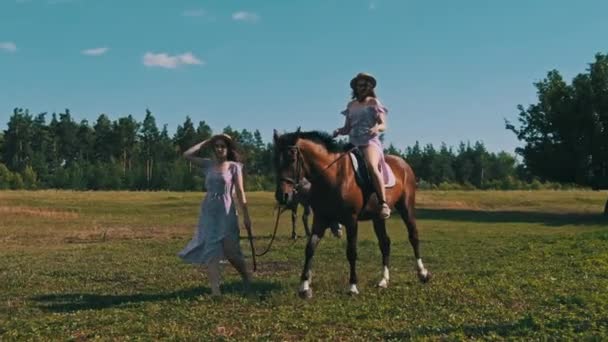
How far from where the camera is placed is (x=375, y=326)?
771 cm

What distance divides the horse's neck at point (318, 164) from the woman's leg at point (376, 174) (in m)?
0.72

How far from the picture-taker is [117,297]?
1104 cm

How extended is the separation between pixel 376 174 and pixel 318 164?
114 cm

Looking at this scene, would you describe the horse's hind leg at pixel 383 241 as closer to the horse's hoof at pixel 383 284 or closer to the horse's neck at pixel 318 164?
the horse's hoof at pixel 383 284

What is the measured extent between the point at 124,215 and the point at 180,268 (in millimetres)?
34652

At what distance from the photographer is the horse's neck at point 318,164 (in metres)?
10.2

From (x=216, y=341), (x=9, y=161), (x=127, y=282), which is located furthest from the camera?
(x=9, y=161)

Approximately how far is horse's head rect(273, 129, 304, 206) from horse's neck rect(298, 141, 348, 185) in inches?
8.8

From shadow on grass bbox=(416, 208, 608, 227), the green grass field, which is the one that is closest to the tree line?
shadow on grass bbox=(416, 208, 608, 227)

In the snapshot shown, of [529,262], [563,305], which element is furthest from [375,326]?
[529,262]

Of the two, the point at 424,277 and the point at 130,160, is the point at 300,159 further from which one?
the point at 130,160

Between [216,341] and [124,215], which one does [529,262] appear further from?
[124,215]

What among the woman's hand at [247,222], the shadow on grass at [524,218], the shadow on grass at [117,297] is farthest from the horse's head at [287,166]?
the shadow on grass at [524,218]

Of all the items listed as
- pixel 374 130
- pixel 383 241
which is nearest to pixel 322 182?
pixel 374 130
